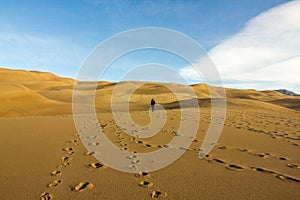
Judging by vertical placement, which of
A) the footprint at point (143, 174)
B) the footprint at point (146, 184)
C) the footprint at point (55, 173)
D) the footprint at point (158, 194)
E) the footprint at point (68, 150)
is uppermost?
the footprint at point (68, 150)

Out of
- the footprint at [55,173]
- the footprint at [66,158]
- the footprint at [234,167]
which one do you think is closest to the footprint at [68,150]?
the footprint at [66,158]

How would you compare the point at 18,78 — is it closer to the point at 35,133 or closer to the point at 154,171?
the point at 35,133

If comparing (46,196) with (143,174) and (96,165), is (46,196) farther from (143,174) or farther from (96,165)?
(143,174)

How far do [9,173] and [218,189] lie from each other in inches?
182

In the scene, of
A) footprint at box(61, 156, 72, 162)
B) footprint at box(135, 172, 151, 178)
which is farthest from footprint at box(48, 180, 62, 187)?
footprint at box(135, 172, 151, 178)

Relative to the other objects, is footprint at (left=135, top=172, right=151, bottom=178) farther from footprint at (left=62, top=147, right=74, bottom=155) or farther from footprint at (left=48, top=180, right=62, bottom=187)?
footprint at (left=62, top=147, right=74, bottom=155)

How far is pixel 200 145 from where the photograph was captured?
7.09 meters

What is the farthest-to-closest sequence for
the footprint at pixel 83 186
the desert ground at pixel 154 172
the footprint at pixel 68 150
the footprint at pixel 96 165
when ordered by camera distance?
the footprint at pixel 68 150
the footprint at pixel 96 165
the footprint at pixel 83 186
the desert ground at pixel 154 172

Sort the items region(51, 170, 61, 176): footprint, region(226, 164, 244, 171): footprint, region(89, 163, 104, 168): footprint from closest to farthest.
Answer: region(51, 170, 61, 176): footprint
region(226, 164, 244, 171): footprint
region(89, 163, 104, 168): footprint

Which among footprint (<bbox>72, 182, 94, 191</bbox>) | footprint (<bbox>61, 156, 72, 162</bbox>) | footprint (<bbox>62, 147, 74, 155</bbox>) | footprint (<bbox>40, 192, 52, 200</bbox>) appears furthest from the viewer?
footprint (<bbox>62, 147, 74, 155</bbox>)

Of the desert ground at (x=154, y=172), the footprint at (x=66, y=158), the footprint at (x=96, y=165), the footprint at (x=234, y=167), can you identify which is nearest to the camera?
the desert ground at (x=154, y=172)

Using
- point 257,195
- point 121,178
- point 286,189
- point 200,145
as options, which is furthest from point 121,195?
point 200,145

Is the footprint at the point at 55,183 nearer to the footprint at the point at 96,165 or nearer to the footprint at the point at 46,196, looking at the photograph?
the footprint at the point at 46,196

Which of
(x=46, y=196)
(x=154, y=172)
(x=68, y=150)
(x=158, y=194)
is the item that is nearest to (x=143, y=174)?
(x=154, y=172)
